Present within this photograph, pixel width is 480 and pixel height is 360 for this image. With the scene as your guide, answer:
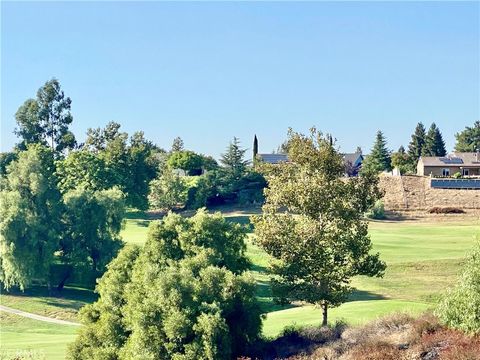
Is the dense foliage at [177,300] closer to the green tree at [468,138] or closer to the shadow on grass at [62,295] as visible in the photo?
the shadow on grass at [62,295]

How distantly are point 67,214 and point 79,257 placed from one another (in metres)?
4.20

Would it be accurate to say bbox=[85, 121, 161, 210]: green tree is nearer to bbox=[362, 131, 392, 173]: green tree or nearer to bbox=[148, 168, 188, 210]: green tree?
bbox=[148, 168, 188, 210]: green tree

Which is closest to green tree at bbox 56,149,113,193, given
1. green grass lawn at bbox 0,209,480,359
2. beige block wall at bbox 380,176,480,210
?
green grass lawn at bbox 0,209,480,359

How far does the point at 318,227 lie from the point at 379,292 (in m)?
16.6

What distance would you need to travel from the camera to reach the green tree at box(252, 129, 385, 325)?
2456cm

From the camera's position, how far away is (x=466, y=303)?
802 inches

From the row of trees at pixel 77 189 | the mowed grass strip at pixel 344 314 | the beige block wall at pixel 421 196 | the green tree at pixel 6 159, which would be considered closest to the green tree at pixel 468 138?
the beige block wall at pixel 421 196

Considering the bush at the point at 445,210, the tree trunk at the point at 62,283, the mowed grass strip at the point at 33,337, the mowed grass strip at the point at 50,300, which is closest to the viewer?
the mowed grass strip at the point at 33,337

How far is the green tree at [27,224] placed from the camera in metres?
49.0

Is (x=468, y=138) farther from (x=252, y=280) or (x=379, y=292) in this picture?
(x=252, y=280)

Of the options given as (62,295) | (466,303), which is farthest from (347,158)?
(466,303)

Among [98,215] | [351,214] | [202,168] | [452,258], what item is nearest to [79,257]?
[98,215]

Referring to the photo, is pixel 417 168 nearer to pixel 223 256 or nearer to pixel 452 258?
pixel 452 258

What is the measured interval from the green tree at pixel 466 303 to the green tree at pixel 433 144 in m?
106
